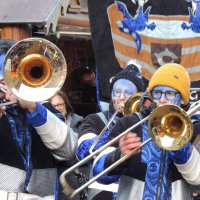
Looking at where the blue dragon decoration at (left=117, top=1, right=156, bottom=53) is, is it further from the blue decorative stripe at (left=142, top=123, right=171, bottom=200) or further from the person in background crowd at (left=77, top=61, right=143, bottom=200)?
the blue decorative stripe at (left=142, top=123, right=171, bottom=200)

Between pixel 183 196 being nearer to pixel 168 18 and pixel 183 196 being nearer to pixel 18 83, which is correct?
pixel 18 83

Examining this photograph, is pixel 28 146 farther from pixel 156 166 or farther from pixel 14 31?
pixel 14 31

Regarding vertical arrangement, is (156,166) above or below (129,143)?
below

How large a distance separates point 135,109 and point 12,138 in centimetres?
129

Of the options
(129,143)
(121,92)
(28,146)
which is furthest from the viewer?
(121,92)

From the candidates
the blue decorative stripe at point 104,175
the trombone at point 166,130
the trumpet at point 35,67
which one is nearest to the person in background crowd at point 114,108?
the trumpet at point 35,67

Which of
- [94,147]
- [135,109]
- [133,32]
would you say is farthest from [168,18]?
[94,147]

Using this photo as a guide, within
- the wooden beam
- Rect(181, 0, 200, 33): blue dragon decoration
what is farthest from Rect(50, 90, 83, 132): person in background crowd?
Rect(181, 0, 200, 33): blue dragon decoration

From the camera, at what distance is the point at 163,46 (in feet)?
25.0

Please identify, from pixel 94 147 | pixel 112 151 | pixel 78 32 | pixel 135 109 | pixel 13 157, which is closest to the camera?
pixel 112 151

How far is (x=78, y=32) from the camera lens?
827 cm

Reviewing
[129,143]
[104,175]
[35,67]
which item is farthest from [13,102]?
[129,143]

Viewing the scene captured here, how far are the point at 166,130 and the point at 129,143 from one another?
309 mm

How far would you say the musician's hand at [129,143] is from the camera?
350 centimetres
